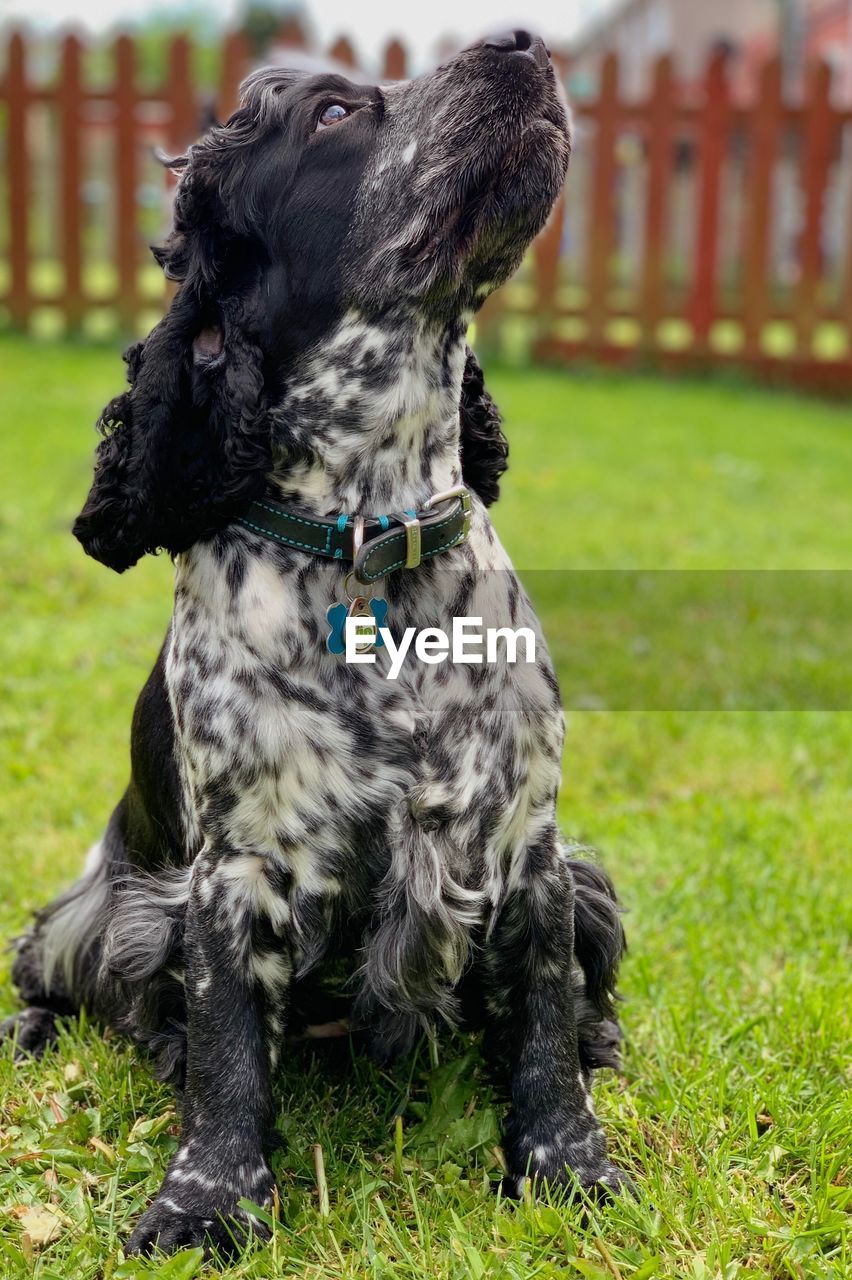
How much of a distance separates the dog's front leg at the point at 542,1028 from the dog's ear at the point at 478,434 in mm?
763

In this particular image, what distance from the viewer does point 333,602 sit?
2.34m

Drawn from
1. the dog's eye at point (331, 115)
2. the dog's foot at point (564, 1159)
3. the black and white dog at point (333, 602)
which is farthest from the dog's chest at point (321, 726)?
the dog's eye at point (331, 115)

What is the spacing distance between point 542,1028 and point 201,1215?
0.66 m

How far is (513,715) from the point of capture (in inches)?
94.2

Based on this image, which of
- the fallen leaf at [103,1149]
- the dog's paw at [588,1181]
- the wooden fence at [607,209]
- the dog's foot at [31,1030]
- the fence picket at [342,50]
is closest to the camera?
the dog's paw at [588,1181]

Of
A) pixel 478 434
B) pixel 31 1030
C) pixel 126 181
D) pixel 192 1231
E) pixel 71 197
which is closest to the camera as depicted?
pixel 192 1231

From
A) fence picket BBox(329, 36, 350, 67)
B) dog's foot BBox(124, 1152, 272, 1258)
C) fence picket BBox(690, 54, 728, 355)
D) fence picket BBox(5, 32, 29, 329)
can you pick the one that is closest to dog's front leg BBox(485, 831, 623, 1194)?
dog's foot BBox(124, 1152, 272, 1258)

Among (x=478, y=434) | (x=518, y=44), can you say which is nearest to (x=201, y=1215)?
(x=478, y=434)

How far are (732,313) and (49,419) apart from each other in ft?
19.1

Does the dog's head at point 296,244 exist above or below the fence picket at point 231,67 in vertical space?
above

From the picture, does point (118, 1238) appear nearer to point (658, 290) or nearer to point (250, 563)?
point (250, 563)

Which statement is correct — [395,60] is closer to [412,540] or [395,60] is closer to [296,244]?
[296,244]

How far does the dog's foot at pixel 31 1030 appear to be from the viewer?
2.90m

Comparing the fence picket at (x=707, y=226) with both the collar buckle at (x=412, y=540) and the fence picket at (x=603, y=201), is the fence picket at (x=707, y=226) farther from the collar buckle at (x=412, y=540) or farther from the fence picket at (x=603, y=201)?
the collar buckle at (x=412, y=540)
